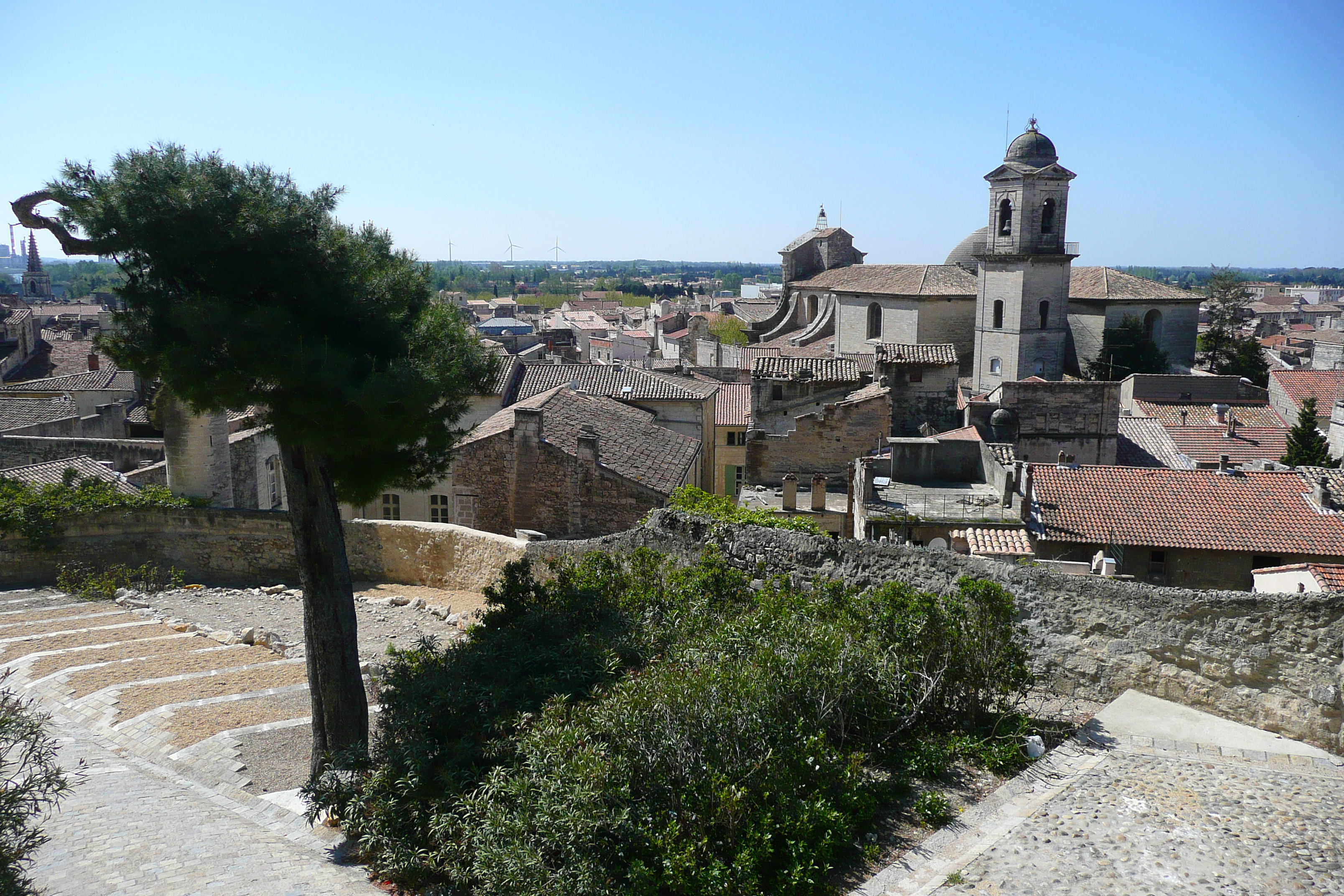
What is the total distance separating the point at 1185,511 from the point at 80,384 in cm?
3489

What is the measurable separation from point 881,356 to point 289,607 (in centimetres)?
1699

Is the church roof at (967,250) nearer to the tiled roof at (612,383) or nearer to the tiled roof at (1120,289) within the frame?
the tiled roof at (1120,289)

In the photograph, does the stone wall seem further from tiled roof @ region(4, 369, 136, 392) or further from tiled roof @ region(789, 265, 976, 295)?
tiled roof @ region(789, 265, 976, 295)

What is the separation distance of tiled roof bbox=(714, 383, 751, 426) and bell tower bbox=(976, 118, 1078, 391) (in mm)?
14852

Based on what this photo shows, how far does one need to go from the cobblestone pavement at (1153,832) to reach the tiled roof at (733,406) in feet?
66.2

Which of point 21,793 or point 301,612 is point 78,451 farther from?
point 21,793

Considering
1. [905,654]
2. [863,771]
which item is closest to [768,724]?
[863,771]

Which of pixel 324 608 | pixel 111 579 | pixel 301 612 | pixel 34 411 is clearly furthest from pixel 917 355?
pixel 34 411

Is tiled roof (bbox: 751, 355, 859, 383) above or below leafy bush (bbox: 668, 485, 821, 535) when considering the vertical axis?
above

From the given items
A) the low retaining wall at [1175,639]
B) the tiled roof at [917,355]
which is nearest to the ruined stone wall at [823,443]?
the tiled roof at [917,355]

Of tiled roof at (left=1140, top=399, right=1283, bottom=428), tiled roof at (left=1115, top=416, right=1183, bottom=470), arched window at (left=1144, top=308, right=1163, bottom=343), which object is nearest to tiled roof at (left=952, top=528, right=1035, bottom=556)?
tiled roof at (left=1115, top=416, right=1183, bottom=470)

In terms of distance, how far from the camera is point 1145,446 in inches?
1190

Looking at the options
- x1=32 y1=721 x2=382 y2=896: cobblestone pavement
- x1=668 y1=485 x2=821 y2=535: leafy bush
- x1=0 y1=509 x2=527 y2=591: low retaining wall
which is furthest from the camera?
x1=0 y1=509 x2=527 y2=591: low retaining wall

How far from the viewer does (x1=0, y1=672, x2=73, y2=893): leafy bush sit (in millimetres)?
5469
